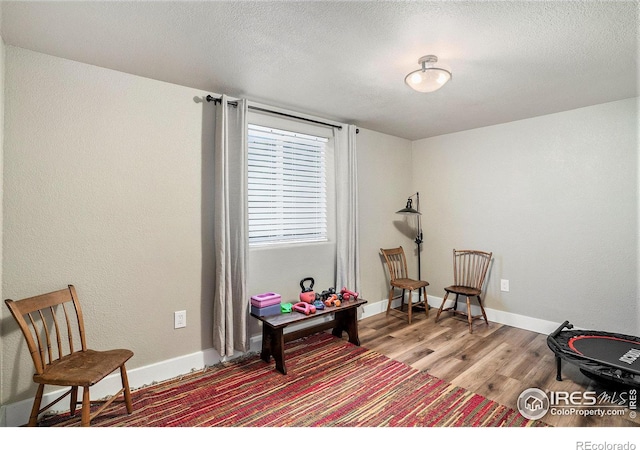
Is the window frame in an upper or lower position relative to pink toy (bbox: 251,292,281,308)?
upper

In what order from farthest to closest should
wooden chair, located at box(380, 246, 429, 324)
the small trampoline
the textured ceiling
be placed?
1. wooden chair, located at box(380, 246, 429, 324)
2. the small trampoline
3. the textured ceiling

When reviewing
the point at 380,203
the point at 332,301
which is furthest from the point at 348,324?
the point at 380,203

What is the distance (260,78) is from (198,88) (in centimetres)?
58

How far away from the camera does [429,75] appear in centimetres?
216

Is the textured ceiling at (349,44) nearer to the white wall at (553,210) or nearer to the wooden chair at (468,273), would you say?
the white wall at (553,210)

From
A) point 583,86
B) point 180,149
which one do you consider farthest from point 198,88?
point 583,86

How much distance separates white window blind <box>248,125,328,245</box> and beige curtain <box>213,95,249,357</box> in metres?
0.27

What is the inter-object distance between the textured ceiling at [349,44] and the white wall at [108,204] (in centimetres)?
22

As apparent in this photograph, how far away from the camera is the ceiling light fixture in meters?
2.14

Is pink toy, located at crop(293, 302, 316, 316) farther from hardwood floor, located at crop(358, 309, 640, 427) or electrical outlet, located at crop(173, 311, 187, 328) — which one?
electrical outlet, located at crop(173, 311, 187, 328)

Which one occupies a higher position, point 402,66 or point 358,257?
point 402,66

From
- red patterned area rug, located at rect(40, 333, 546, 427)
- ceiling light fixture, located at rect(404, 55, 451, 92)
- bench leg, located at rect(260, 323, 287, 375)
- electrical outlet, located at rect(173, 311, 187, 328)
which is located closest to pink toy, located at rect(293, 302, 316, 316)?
bench leg, located at rect(260, 323, 287, 375)

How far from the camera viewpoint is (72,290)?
2115 mm
